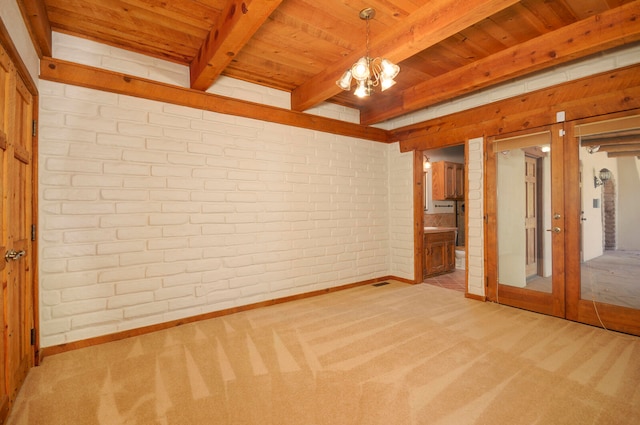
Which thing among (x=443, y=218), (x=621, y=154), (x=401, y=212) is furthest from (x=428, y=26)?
(x=443, y=218)

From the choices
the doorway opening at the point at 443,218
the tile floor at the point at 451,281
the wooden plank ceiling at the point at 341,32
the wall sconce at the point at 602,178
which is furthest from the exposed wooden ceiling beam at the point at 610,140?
the tile floor at the point at 451,281

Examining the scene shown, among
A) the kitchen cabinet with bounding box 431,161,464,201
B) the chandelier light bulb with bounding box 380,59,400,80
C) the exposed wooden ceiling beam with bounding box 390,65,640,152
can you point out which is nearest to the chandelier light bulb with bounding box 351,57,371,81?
the chandelier light bulb with bounding box 380,59,400,80

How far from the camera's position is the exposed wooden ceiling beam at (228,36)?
1.90 m

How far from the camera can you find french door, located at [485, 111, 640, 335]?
2803 millimetres

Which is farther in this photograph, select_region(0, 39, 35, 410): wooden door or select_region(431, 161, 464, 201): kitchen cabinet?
select_region(431, 161, 464, 201): kitchen cabinet

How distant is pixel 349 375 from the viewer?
2051mm

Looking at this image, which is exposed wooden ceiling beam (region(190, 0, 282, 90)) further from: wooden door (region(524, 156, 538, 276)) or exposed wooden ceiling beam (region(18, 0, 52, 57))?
wooden door (region(524, 156, 538, 276))

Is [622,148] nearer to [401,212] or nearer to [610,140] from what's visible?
[610,140]

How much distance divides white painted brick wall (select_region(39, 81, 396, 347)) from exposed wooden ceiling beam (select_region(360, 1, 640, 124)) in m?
1.51

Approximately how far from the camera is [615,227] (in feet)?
9.95

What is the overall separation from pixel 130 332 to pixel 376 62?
3220mm

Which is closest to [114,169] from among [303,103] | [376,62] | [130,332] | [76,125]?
[76,125]

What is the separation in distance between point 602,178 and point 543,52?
1433mm

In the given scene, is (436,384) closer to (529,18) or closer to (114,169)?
(529,18)
